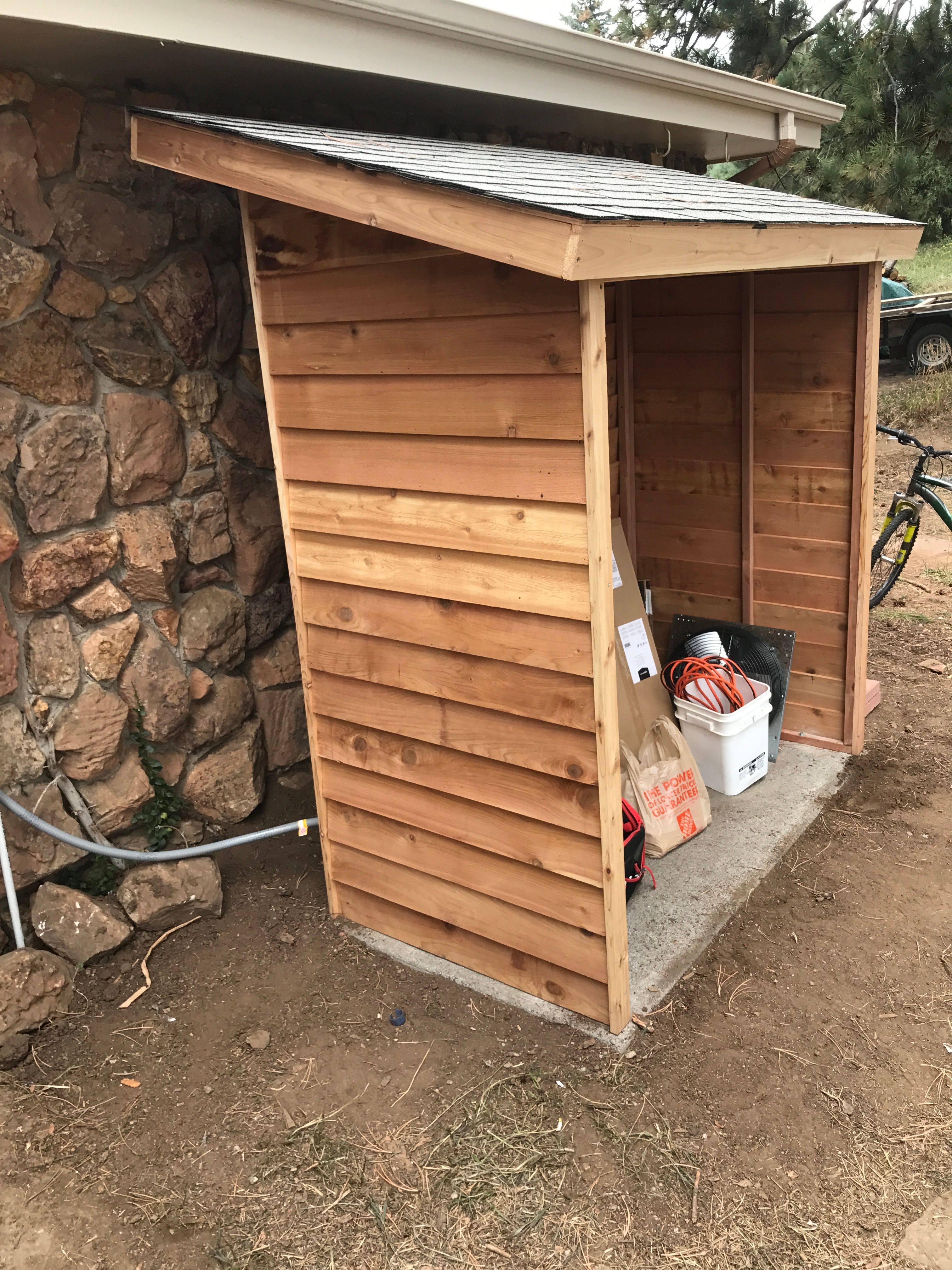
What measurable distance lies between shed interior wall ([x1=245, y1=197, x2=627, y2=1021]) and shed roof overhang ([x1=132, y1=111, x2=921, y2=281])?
0.20m

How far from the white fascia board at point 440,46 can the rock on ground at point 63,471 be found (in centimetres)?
110

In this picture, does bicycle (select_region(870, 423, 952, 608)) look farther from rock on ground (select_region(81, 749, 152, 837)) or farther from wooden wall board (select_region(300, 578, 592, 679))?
rock on ground (select_region(81, 749, 152, 837))

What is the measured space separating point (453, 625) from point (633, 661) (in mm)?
1598

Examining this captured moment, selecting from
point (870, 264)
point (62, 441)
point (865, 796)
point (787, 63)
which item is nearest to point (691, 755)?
point (865, 796)

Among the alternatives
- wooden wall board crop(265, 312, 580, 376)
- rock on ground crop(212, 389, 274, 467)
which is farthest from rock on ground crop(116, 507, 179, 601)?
wooden wall board crop(265, 312, 580, 376)

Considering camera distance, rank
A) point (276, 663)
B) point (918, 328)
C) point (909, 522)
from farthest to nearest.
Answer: point (918, 328) → point (909, 522) → point (276, 663)

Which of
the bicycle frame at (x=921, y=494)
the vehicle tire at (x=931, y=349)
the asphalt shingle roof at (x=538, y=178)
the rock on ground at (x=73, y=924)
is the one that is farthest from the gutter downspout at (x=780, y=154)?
the vehicle tire at (x=931, y=349)

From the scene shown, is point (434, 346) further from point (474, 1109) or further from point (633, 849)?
point (474, 1109)

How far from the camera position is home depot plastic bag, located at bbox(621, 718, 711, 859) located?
396 cm

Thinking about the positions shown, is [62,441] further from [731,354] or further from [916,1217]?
[916,1217]

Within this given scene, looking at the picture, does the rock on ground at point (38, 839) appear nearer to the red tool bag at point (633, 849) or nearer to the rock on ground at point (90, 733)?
the rock on ground at point (90, 733)

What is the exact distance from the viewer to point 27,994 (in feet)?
10.0

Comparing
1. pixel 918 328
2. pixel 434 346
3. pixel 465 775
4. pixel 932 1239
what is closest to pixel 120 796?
pixel 465 775

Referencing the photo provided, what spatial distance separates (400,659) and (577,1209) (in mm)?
1537
